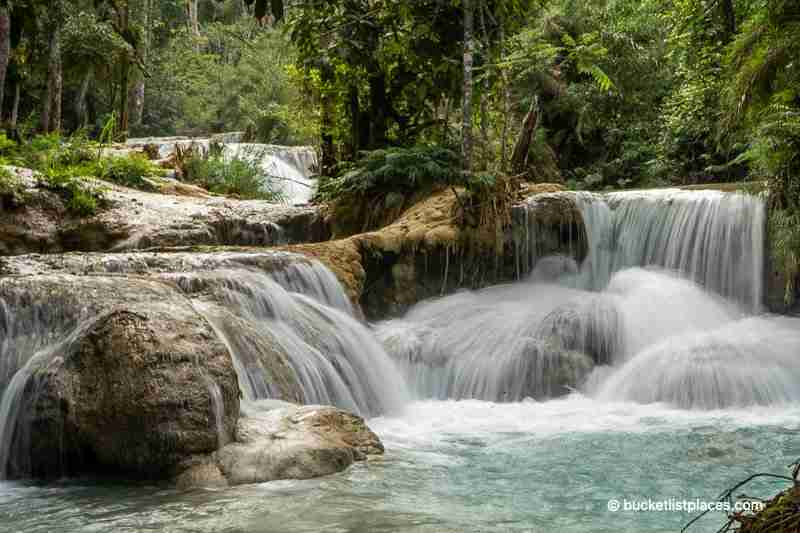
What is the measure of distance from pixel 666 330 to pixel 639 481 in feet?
16.1

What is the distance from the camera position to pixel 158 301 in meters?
6.46

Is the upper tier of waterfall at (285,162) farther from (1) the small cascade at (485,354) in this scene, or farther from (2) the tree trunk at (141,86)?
(1) the small cascade at (485,354)

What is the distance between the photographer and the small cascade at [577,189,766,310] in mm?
11195

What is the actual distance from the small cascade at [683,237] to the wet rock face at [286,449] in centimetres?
680

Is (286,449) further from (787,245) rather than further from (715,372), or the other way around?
(787,245)

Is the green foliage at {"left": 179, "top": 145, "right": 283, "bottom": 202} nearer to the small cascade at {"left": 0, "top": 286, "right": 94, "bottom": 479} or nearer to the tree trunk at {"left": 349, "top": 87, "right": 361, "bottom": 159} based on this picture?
the tree trunk at {"left": 349, "top": 87, "right": 361, "bottom": 159}

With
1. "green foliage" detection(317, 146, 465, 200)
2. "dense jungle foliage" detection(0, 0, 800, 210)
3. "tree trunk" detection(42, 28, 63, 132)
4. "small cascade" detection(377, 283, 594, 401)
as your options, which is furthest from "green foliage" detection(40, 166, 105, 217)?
"tree trunk" detection(42, 28, 63, 132)

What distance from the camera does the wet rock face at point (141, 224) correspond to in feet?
34.5

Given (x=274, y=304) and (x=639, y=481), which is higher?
(x=274, y=304)

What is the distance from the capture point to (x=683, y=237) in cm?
1173

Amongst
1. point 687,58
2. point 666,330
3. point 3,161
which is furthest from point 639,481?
point 687,58

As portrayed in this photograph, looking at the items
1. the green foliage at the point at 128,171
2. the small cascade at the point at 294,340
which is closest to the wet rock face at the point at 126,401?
the small cascade at the point at 294,340

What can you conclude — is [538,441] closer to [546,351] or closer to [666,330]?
[546,351]

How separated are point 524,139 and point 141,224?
640 centimetres
